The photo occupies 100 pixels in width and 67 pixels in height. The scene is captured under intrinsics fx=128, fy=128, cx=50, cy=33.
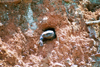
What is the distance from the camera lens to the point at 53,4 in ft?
16.7

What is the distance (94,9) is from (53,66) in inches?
119

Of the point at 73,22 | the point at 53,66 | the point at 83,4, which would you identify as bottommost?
the point at 53,66

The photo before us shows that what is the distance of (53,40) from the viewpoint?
464cm

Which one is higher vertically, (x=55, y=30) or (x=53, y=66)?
(x=55, y=30)

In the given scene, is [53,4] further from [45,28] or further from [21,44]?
[21,44]

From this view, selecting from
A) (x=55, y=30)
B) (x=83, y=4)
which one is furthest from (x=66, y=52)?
(x=83, y=4)

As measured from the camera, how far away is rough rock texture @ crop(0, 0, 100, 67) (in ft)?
13.3

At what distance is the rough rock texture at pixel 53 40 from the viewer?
4062 millimetres

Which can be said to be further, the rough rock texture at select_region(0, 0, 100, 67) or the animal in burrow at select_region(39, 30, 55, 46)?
the animal in burrow at select_region(39, 30, 55, 46)

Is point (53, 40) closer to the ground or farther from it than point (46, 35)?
closer to the ground

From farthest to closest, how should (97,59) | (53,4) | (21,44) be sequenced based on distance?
(53,4) → (21,44) → (97,59)

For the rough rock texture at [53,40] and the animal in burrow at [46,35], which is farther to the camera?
the animal in burrow at [46,35]

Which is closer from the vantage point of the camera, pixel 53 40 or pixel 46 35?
pixel 46 35

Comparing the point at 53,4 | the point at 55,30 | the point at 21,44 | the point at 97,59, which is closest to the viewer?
the point at 97,59
